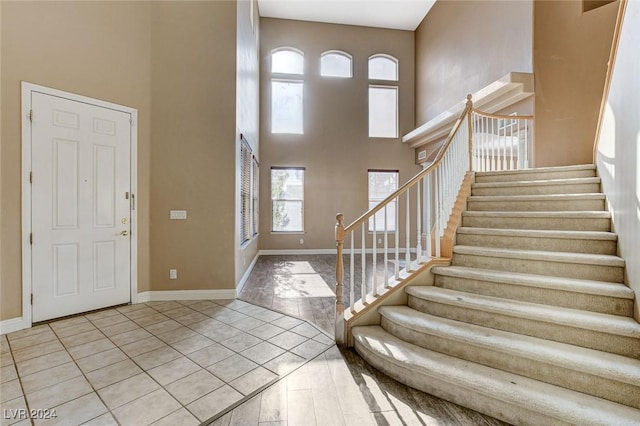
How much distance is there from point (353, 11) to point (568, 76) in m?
4.95

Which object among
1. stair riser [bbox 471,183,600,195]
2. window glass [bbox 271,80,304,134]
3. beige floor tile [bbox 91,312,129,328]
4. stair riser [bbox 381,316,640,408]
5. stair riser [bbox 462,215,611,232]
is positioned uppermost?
window glass [bbox 271,80,304,134]

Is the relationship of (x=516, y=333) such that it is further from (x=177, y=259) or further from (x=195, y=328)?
(x=177, y=259)

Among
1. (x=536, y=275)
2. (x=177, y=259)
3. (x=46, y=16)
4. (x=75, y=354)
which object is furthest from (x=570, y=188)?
(x=46, y=16)

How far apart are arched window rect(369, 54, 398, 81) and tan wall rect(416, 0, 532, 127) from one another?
623mm

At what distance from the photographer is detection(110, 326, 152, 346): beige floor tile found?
2543 mm

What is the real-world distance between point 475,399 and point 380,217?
20.5 ft

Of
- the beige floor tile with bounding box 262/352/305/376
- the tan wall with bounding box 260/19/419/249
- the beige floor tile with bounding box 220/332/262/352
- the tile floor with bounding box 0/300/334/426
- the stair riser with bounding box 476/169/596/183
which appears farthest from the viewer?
the tan wall with bounding box 260/19/419/249

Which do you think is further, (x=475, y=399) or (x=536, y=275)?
(x=536, y=275)

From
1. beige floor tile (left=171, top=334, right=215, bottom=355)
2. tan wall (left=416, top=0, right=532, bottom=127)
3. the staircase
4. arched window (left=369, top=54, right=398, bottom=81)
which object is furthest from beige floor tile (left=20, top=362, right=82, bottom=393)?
arched window (left=369, top=54, right=398, bottom=81)

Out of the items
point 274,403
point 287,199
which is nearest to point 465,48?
point 287,199

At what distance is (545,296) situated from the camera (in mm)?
2039

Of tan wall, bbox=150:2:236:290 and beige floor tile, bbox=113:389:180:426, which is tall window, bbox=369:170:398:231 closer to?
tan wall, bbox=150:2:236:290

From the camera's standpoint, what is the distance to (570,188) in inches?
115

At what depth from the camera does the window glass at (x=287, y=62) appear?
7211 millimetres
